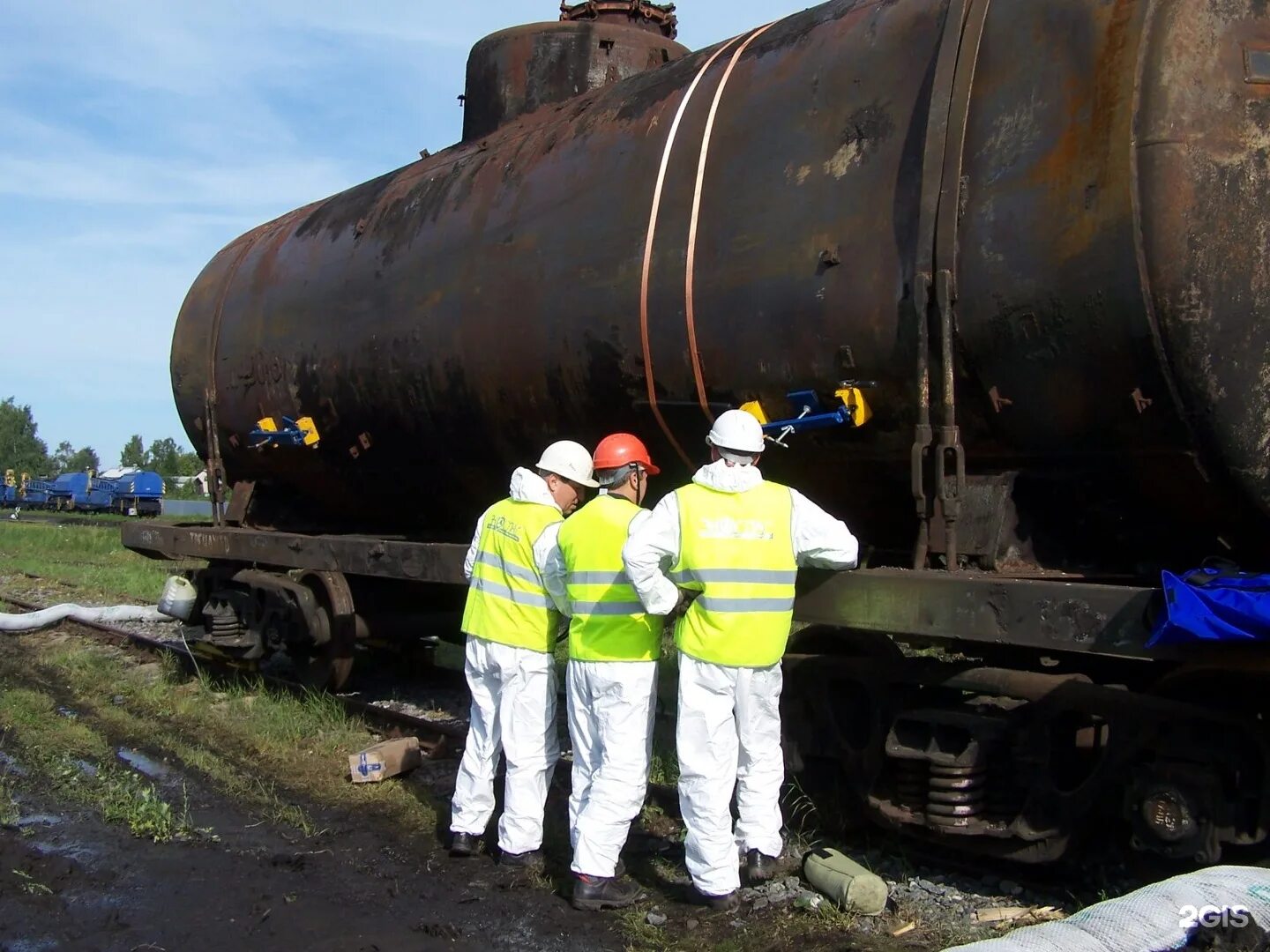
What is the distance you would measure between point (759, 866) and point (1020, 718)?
1.15 metres

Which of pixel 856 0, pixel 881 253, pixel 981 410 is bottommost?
pixel 981 410

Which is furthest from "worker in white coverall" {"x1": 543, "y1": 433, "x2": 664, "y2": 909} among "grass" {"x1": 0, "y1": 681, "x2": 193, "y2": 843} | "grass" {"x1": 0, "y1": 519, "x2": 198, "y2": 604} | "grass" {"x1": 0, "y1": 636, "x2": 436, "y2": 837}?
"grass" {"x1": 0, "y1": 519, "x2": 198, "y2": 604}

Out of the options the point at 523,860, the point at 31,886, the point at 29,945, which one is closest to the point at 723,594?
the point at 523,860

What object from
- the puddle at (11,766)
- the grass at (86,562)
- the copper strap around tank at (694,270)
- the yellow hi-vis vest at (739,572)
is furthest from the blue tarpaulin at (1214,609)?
the grass at (86,562)

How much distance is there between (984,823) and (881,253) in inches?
83.3

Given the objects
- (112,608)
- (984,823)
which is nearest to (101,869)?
(984,823)

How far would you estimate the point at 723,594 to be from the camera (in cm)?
445

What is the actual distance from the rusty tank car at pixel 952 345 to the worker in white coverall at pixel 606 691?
2.18 feet

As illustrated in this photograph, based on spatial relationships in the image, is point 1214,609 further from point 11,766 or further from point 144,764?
point 11,766

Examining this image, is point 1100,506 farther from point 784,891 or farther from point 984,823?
point 784,891

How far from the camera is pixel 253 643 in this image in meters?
8.71

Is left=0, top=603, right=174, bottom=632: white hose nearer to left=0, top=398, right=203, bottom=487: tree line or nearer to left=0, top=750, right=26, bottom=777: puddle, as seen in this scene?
left=0, top=750, right=26, bottom=777: puddle

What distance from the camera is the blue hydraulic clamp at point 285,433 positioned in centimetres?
779

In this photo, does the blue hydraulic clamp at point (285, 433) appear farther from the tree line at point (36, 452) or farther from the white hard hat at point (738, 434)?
the tree line at point (36, 452)
